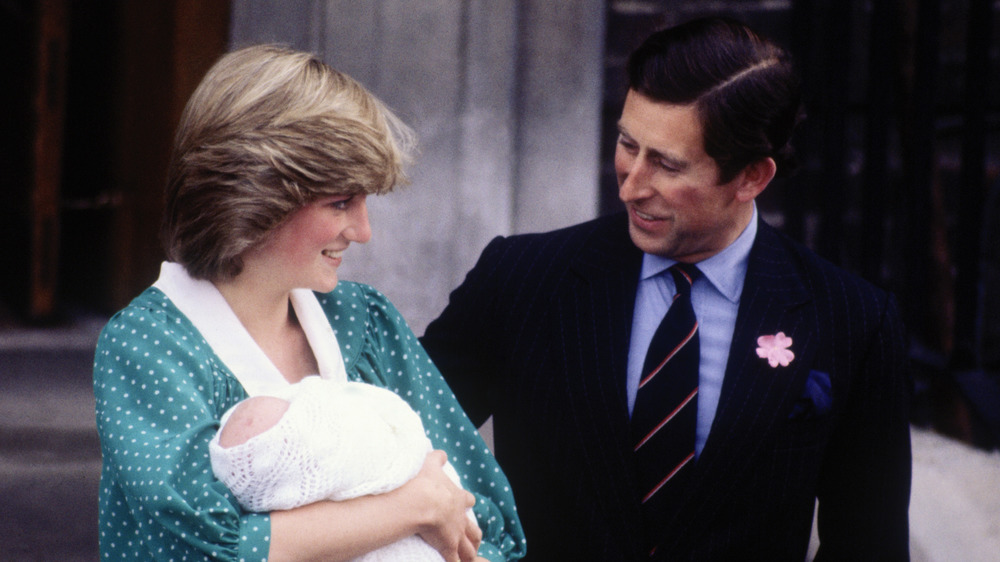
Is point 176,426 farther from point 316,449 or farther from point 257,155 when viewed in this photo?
point 257,155

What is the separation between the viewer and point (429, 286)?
3.60 meters

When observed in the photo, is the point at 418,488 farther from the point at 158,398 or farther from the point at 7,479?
the point at 7,479

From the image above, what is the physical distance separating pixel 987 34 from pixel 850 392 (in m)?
1.48

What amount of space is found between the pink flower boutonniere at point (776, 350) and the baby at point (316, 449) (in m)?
0.81

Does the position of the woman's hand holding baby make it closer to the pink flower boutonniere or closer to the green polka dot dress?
the green polka dot dress

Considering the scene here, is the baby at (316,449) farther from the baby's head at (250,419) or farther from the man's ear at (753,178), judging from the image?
the man's ear at (753,178)

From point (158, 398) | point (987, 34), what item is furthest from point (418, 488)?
point (987, 34)

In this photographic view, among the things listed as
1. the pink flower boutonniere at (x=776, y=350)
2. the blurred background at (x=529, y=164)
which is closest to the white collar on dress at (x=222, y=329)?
the pink flower boutonniere at (x=776, y=350)

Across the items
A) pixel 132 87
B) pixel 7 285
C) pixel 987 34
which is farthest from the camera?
pixel 7 285

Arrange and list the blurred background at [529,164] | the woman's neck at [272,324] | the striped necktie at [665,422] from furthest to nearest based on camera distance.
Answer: the blurred background at [529,164], the striped necktie at [665,422], the woman's neck at [272,324]

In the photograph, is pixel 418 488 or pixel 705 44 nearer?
pixel 418 488

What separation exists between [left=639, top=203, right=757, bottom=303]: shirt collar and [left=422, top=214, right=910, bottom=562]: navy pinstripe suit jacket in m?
0.03

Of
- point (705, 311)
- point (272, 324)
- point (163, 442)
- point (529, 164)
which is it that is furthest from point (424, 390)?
point (529, 164)

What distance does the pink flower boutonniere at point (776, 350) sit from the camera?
6.70ft
